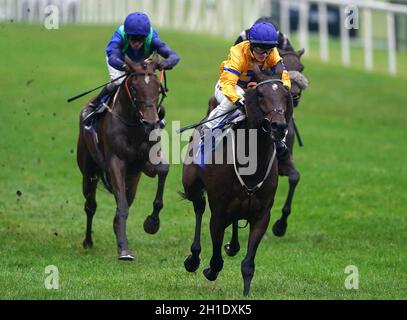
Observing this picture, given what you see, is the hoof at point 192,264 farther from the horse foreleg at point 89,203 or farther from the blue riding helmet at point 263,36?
the horse foreleg at point 89,203

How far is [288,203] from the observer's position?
13688mm

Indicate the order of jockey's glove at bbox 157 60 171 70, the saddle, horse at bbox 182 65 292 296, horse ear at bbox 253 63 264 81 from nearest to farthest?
horse at bbox 182 65 292 296 → horse ear at bbox 253 63 264 81 → the saddle → jockey's glove at bbox 157 60 171 70

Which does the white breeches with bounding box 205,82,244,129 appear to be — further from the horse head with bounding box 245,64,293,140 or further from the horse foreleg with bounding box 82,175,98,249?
the horse foreleg with bounding box 82,175,98,249

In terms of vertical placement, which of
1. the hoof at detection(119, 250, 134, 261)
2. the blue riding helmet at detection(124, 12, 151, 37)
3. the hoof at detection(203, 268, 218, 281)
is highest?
the blue riding helmet at detection(124, 12, 151, 37)

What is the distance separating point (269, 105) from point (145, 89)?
2.32 m

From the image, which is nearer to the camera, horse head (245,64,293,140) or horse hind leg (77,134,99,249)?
horse head (245,64,293,140)

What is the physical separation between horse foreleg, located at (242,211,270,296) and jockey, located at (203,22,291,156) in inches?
32.0

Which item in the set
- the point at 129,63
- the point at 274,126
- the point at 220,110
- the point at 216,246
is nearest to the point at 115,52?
the point at 129,63

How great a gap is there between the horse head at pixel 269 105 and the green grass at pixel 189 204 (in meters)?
1.47

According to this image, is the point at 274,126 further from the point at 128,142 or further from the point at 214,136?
the point at 128,142

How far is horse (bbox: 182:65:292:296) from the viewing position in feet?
30.7

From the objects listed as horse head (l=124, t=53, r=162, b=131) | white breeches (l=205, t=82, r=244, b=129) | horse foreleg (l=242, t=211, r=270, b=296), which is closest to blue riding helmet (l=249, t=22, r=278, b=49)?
white breeches (l=205, t=82, r=244, b=129)

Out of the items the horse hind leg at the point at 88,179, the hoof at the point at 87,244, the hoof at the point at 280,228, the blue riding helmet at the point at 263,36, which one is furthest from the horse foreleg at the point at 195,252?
the hoof at the point at 280,228

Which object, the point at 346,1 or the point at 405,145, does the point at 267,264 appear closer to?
the point at 405,145
